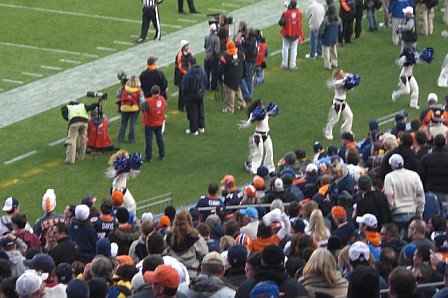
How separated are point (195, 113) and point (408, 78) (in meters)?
4.33

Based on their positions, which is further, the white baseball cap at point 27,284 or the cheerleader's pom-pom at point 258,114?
the cheerleader's pom-pom at point 258,114

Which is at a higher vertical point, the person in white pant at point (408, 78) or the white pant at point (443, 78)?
the person in white pant at point (408, 78)

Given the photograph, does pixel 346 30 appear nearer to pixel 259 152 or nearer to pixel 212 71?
pixel 212 71

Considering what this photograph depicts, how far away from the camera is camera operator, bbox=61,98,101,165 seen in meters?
21.5

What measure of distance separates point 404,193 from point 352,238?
2020 millimetres

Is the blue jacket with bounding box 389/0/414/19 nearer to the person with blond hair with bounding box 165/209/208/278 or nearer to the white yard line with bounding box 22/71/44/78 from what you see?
the white yard line with bounding box 22/71/44/78

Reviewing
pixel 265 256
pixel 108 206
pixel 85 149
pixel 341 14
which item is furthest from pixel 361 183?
pixel 341 14

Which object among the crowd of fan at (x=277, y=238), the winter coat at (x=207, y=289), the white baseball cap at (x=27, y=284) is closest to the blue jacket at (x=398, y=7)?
the crowd of fan at (x=277, y=238)

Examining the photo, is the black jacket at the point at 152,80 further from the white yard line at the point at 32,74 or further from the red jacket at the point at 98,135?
the white yard line at the point at 32,74

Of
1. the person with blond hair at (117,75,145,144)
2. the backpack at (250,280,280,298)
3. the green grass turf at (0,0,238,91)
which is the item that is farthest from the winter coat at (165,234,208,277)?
the green grass turf at (0,0,238,91)

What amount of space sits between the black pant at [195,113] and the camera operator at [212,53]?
7.36ft

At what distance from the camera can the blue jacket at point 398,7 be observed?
2809cm

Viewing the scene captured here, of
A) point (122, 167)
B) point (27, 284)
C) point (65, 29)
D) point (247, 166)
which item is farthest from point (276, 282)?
point (65, 29)

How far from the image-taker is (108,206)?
49.8 ft
